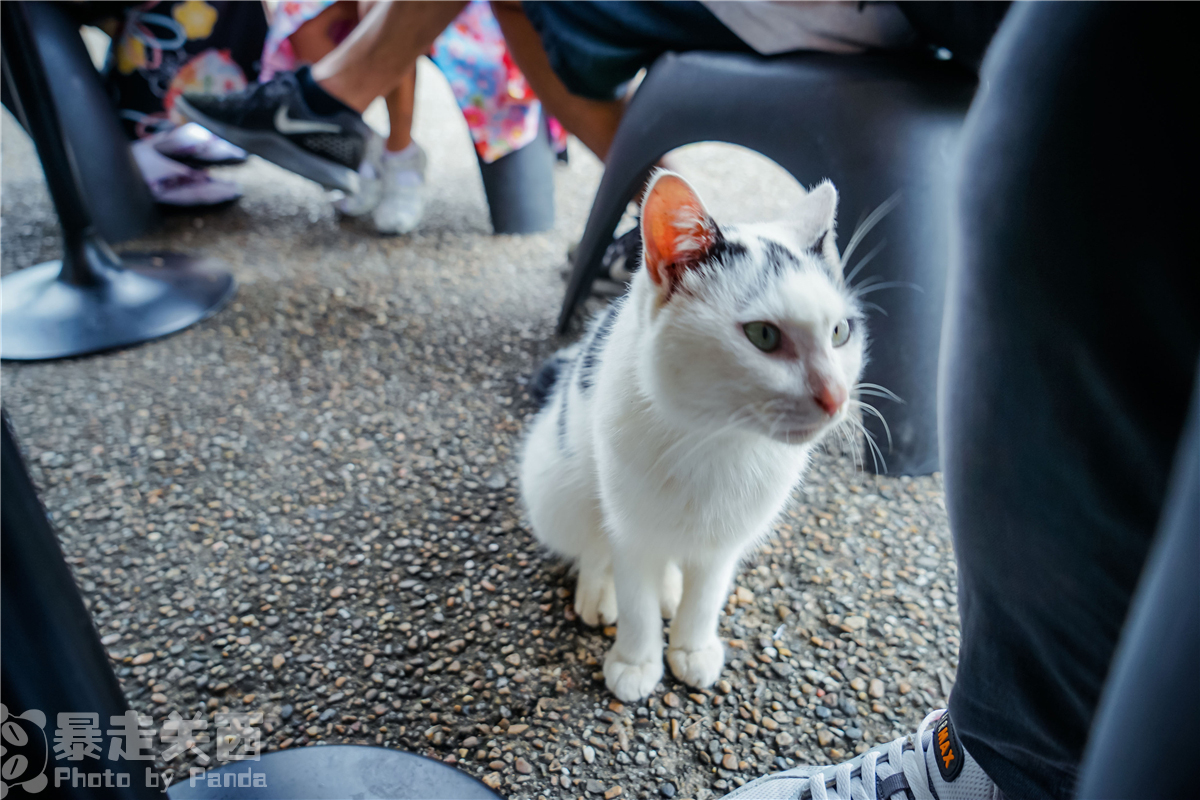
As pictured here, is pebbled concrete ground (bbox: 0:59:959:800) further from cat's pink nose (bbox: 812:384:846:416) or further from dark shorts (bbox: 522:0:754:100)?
dark shorts (bbox: 522:0:754:100)

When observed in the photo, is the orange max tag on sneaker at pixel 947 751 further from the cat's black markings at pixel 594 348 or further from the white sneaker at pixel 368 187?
the white sneaker at pixel 368 187

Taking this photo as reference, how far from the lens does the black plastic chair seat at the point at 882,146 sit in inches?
51.2

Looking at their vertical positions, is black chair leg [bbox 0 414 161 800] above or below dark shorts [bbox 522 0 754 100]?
below

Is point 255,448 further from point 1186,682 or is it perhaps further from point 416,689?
point 1186,682

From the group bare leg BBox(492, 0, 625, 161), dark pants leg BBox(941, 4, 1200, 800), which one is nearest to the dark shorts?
bare leg BBox(492, 0, 625, 161)

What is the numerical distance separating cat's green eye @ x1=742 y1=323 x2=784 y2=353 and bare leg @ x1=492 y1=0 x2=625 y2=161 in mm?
1483

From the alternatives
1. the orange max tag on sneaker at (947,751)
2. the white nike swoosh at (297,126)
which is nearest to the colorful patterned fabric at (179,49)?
Answer: the white nike swoosh at (297,126)

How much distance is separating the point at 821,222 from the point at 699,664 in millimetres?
666

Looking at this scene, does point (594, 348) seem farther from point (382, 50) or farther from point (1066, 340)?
point (382, 50)

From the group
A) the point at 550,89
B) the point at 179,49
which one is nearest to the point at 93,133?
the point at 179,49

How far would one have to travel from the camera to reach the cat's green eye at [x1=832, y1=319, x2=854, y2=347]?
0.81 meters

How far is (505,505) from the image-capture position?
4.81ft

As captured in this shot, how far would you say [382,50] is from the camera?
2.18 meters

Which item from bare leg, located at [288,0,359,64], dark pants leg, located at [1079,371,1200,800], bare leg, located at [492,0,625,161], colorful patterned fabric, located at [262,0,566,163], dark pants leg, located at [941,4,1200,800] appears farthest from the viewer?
bare leg, located at [288,0,359,64]
